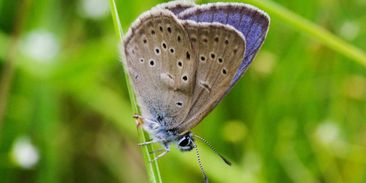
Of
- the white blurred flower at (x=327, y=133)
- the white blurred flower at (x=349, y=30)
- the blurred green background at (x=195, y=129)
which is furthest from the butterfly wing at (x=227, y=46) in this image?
the white blurred flower at (x=349, y=30)

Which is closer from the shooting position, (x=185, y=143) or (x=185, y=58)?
(x=185, y=58)

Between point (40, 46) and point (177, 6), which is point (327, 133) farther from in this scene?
point (177, 6)

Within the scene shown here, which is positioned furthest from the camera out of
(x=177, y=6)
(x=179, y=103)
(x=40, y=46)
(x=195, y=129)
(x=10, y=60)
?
(x=195, y=129)

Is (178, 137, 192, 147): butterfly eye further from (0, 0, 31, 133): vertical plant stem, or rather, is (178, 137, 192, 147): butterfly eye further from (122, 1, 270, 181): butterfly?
(0, 0, 31, 133): vertical plant stem

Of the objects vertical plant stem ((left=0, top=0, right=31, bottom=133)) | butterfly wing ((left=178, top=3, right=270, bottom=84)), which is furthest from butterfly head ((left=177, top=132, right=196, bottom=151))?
vertical plant stem ((left=0, top=0, right=31, bottom=133))

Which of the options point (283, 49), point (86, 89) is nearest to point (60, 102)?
Result: point (86, 89)

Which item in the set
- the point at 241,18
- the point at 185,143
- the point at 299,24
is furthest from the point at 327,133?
the point at 241,18

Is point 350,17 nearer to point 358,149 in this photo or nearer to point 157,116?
point 358,149
